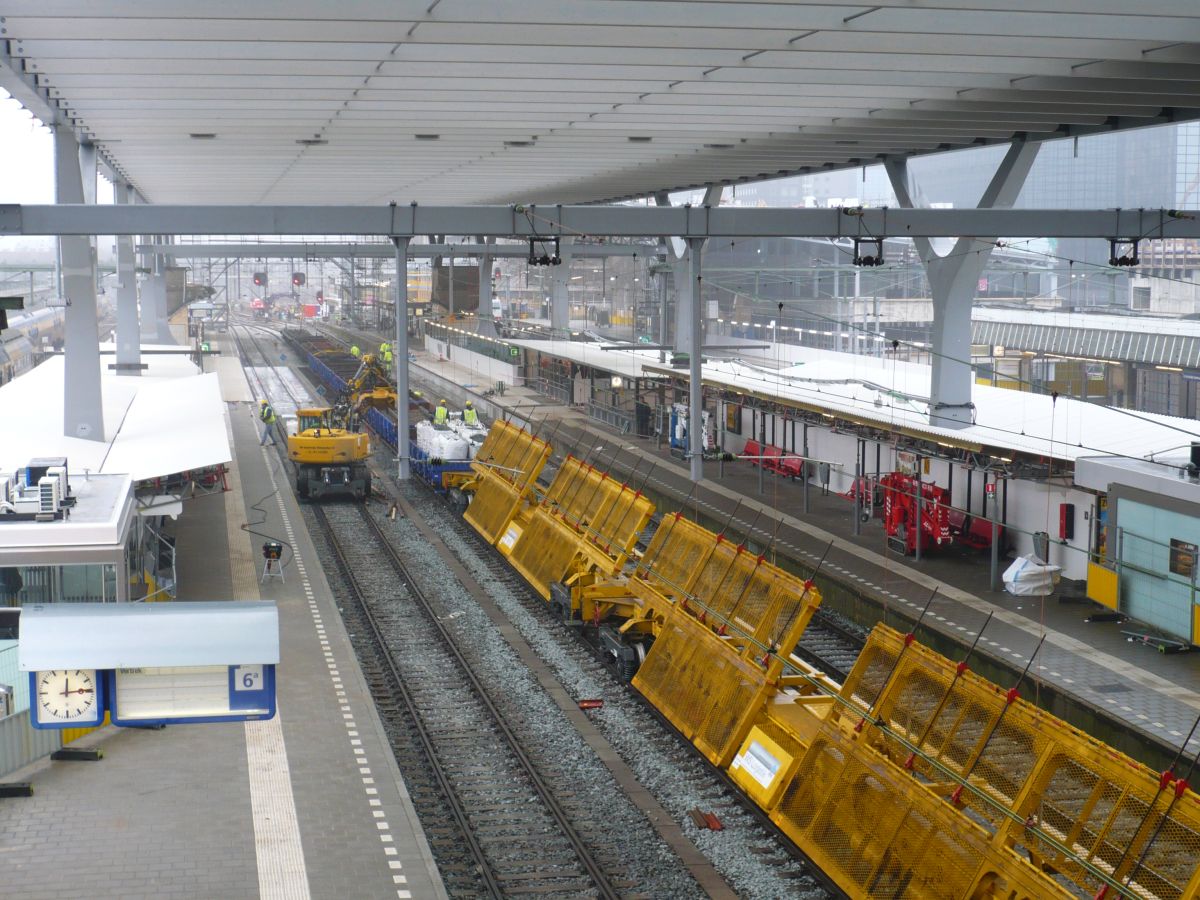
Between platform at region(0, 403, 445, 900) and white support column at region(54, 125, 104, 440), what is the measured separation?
22.2 ft

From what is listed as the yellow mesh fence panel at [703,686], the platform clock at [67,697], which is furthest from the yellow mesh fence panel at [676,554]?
the platform clock at [67,697]

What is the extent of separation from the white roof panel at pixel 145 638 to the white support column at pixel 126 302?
2467cm

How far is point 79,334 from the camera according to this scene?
19.5 metres

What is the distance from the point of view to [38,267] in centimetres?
3169

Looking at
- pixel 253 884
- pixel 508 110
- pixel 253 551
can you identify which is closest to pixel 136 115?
pixel 508 110

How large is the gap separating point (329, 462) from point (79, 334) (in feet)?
28.5

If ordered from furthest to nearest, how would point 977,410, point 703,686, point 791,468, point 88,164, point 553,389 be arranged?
point 553,389
point 791,468
point 977,410
point 88,164
point 703,686

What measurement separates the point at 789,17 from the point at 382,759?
7.12m

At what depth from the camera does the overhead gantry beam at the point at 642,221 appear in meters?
15.8

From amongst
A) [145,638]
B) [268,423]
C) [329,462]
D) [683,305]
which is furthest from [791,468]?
[145,638]

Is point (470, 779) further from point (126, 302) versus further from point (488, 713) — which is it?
point (126, 302)

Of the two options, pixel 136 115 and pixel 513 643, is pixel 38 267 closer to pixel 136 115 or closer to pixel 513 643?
pixel 136 115

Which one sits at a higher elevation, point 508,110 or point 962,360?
point 508,110

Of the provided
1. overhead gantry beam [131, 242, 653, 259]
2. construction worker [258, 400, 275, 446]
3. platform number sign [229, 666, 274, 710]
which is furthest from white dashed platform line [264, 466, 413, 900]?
overhead gantry beam [131, 242, 653, 259]
